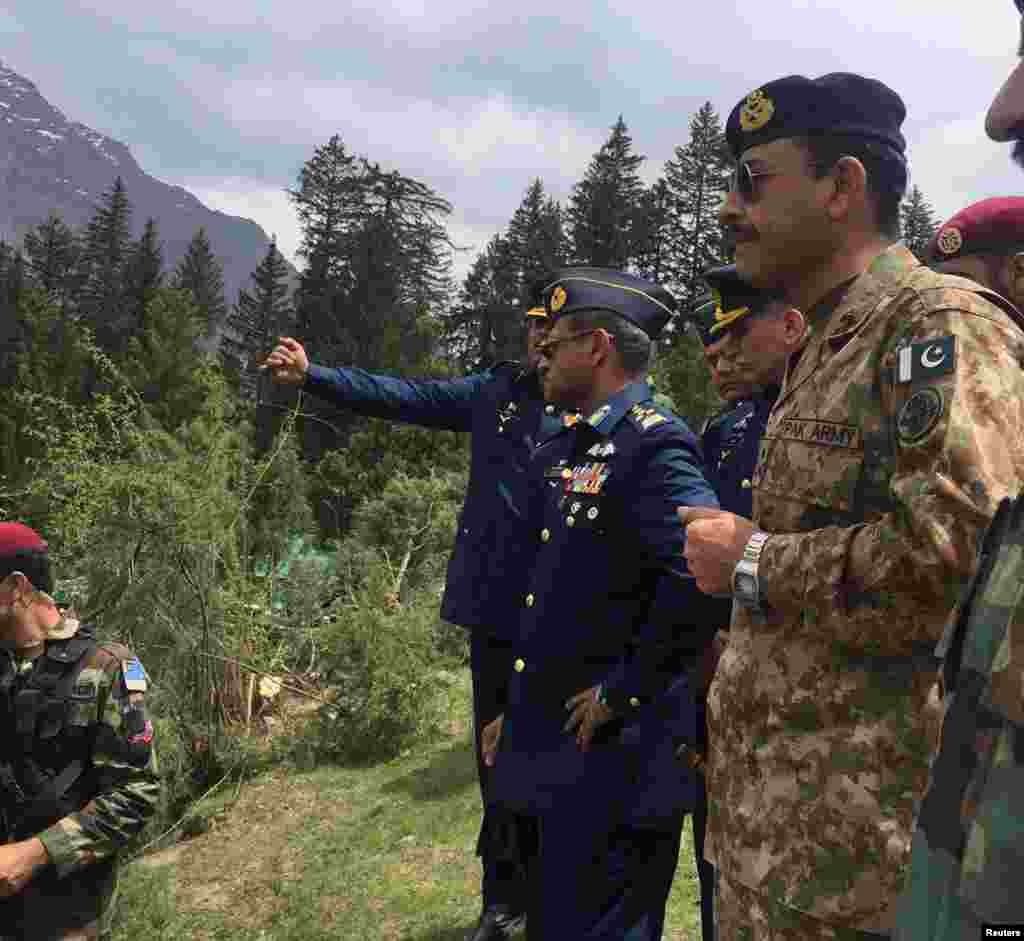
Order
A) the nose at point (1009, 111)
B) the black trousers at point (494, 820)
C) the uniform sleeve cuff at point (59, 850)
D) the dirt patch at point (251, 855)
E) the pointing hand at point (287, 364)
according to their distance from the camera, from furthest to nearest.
A: 1. the dirt patch at point (251, 855)
2. the pointing hand at point (287, 364)
3. the black trousers at point (494, 820)
4. the uniform sleeve cuff at point (59, 850)
5. the nose at point (1009, 111)

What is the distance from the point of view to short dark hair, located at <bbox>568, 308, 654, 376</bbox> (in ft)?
9.87

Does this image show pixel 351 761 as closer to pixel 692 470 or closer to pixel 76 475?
pixel 76 475

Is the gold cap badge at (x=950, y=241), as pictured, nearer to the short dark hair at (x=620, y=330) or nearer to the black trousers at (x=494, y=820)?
the short dark hair at (x=620, y=330)

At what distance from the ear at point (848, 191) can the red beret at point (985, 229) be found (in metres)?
1.36

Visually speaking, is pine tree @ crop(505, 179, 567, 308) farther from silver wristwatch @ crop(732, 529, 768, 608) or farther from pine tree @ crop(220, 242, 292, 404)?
silver wristwatch @ crop(732, 529, 768, 608)

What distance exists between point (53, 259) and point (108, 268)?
11.6ft

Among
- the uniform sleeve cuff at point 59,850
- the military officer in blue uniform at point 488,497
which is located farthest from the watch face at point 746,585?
the uniform sleeve cuff at point 59,850

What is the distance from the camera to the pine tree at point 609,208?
Result: 3962 centimetres

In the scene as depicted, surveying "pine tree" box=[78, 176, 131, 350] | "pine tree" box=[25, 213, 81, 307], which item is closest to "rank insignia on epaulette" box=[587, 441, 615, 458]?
"pine tree" box=[78, 176, 131, 350]

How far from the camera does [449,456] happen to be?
54.3 feet

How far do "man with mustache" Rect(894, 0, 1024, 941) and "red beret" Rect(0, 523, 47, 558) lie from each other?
3.03 metres

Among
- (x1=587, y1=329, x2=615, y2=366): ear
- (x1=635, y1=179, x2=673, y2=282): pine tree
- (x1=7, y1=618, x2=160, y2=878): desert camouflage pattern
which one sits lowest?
(x1=7, y1=618, x2=160, y2=878): desert camouflage pattern

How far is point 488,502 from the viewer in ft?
13.2

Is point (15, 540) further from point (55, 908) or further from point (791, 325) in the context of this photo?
point (791, 325)
